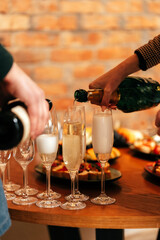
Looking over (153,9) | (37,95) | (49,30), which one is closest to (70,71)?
(49,30)

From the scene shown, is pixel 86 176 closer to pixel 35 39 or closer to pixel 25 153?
pixel 25 153

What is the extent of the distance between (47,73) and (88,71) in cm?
31

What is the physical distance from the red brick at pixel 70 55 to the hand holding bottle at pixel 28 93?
1899 millimetres

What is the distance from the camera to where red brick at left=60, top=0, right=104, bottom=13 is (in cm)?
264

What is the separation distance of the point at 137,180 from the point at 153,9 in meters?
1.77

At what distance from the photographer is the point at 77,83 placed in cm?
274

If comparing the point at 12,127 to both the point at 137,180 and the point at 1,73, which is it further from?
the point at 137,180

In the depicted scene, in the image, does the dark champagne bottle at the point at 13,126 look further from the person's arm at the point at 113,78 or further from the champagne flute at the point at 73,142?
the person's arm at the point at 113,78

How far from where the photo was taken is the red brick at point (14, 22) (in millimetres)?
2568

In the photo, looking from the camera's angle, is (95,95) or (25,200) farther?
(95,95)

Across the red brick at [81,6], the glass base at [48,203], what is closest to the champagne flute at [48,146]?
the glass base at [48,203]

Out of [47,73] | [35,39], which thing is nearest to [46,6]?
[35,39]

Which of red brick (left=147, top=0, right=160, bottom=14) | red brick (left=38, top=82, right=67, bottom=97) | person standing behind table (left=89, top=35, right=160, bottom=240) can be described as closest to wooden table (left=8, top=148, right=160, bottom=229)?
person standing behind table (left=89, top=35, right=160, bottom=240)

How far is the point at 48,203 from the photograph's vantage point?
3.75 ft
